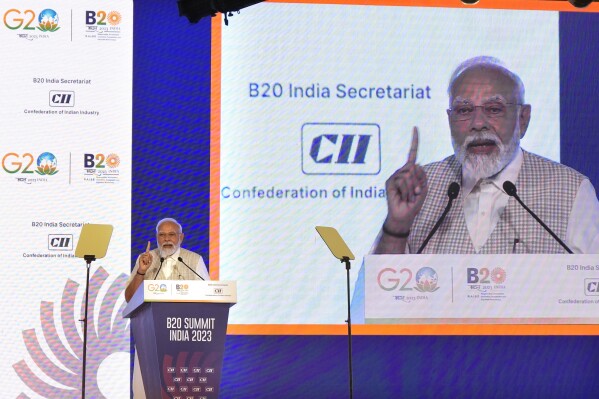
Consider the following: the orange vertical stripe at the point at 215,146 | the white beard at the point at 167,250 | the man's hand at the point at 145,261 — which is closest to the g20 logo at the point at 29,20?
the orange vertical stripe at the point at 215,146

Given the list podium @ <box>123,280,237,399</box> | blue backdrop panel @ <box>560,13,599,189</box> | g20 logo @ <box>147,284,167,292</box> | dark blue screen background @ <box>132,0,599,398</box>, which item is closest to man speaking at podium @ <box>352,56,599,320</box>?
blue backdrop panel @ <box>560,13,599,189</box>

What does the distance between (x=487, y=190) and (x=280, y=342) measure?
2.23 meters

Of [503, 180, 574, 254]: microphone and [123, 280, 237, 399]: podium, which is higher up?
[503, 180, 574, 254]: microphone

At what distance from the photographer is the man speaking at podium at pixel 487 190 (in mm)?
8164

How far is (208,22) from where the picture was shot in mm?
8305

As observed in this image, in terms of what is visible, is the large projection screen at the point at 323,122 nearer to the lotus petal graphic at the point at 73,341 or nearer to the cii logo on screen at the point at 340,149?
the cii logo on screen at the point at 340,149

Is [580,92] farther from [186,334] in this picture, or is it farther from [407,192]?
[186,334]

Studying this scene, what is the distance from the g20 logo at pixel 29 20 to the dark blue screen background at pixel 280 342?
0.72 metres

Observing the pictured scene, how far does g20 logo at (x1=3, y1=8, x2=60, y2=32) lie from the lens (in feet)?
26.2

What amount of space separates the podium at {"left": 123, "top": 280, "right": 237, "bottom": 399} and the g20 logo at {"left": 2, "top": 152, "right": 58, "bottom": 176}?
286cm

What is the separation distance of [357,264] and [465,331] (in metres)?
1.09

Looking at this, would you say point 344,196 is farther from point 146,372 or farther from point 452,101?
point 146,372

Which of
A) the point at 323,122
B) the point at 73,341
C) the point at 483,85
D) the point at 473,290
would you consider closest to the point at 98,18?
the point at 323,122

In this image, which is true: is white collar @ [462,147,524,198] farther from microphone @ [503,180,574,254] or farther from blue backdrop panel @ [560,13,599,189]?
blue backdrop panel @ [560,13,599,189]
